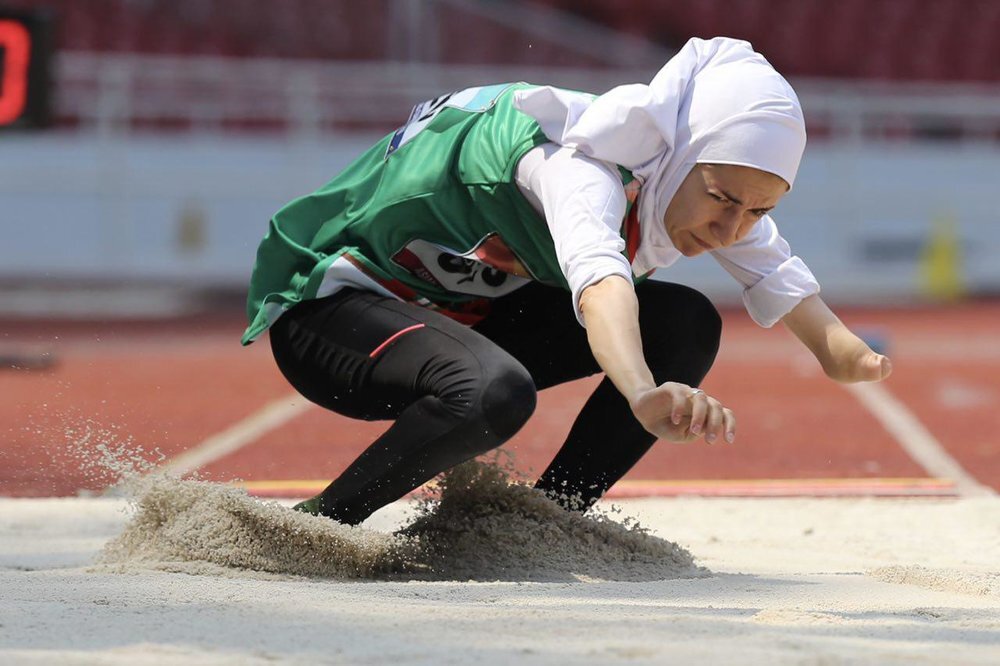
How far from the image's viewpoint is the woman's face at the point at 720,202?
268 centimetres

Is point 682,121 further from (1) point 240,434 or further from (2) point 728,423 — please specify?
(1) point 240,434

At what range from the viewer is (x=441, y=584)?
9.32 feet

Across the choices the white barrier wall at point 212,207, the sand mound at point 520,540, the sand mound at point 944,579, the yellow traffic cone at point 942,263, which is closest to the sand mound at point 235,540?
the sand mound at point 520,540

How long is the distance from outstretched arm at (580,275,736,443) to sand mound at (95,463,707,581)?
0.71 metres

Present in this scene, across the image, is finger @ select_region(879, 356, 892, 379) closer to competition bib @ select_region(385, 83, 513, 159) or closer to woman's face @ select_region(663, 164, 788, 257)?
woman's face @ select_region(663, 164, 788, 257)

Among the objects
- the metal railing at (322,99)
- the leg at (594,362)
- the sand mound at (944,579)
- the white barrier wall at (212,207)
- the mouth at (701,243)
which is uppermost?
the mouth at (701,243)

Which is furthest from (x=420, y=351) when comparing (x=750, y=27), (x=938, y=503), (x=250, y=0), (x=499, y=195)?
(x=750, y=27)

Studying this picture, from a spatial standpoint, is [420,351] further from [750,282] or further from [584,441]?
[750,282]

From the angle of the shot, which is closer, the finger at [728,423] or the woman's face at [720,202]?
the finger at [728,423]

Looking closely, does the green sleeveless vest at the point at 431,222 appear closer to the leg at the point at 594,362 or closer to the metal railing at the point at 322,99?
the leg at the point at 594,362

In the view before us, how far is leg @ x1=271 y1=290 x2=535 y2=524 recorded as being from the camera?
2.79 meters

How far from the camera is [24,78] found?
6.77 m

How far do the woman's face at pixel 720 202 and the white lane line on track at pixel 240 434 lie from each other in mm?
2197

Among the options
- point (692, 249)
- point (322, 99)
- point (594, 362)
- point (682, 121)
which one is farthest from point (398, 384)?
point (322, 99)
